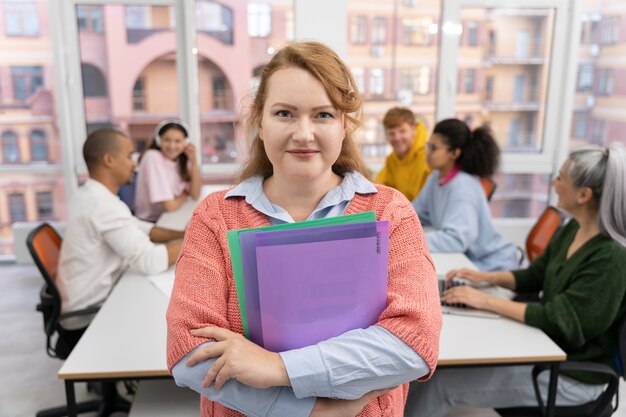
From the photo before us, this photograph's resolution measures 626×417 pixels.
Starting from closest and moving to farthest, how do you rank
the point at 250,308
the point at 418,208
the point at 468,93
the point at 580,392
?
the point at 250,308
the point at 580,392
the point at 418,208
the point at 468,93

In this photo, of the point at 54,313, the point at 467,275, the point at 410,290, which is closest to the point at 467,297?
the point at 467,275

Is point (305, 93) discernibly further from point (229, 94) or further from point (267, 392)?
point (229, 94)

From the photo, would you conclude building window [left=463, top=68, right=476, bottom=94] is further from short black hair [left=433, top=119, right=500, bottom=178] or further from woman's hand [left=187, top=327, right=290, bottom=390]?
woman's hand [left=187, top=327, right=290, bottom=390]

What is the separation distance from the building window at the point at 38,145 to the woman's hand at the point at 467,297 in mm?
3835

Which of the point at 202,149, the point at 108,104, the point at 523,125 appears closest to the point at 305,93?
the point at 202,149

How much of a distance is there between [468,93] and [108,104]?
313 centimetres

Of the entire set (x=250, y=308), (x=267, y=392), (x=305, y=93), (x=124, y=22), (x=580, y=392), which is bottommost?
(x=580, y=392)

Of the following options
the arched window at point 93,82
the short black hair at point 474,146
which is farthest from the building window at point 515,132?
the arched window at point 93,82

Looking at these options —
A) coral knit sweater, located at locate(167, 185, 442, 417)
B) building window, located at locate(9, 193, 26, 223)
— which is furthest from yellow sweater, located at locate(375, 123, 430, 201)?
building window, located at locate(9, 193, 26, 223)

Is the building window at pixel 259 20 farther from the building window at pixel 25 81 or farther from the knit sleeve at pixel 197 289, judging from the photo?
the knit sleeve at pixel 197 289

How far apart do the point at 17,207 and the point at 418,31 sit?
3.99 metres

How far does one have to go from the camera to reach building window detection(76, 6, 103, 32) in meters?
4.22

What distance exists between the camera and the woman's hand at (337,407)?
92cm

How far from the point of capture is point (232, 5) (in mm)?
4461
